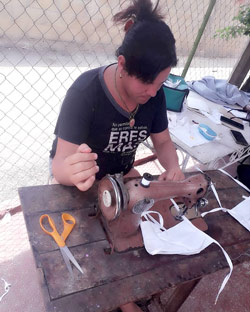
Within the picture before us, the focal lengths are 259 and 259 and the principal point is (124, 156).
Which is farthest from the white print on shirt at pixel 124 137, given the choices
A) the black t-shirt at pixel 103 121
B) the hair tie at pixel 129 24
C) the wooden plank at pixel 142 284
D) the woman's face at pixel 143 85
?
the wooden plank at pixel 142 284

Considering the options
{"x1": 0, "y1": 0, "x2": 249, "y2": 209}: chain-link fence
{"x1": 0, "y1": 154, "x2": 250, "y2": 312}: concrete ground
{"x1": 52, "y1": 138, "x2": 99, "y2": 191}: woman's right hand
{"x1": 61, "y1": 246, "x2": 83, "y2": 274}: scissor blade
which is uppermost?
{"x1": 52, "y1": 138, "x2": 99, "y2": 191}: woman's right hand

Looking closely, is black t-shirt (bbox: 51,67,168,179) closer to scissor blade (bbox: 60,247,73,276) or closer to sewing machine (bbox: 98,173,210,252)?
sewing machine (bbox: 98,173,210,252)

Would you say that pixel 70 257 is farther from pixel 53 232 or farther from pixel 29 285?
pixel 29 285

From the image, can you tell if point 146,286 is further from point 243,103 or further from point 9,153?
point 243,103

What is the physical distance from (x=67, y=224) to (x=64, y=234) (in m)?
0.05

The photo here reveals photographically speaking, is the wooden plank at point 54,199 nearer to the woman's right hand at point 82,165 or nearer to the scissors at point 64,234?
the scissors at point 64,234

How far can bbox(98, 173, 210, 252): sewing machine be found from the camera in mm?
970

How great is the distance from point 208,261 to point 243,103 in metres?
2.10

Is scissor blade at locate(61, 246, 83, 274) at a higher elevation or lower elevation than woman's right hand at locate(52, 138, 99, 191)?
lower

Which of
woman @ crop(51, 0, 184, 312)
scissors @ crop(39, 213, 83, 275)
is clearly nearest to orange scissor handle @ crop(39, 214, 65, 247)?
scissors @ crop(39, 213, 83, 275)

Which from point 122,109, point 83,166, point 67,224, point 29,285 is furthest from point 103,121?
point 29,285

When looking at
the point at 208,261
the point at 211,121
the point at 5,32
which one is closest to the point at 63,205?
the point at 208,261

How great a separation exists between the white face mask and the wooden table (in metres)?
0.03

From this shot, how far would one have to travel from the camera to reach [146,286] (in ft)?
3.10
